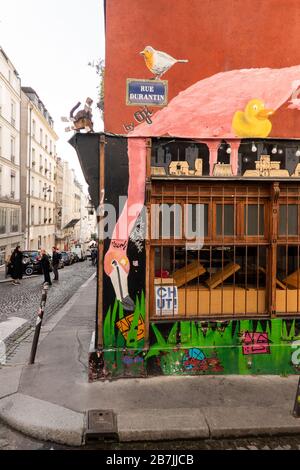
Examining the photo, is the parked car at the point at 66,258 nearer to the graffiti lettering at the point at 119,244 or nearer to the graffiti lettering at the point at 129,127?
the graffiti lettering at the point at 119,244

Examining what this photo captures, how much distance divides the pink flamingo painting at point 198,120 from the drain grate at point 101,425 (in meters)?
1.50

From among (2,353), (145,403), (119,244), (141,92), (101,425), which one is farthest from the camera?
(2,353)

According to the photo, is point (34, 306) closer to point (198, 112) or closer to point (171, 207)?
point (171, 207)

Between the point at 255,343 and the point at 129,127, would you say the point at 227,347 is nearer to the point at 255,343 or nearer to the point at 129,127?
the point at 255,343

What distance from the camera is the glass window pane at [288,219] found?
5867mm

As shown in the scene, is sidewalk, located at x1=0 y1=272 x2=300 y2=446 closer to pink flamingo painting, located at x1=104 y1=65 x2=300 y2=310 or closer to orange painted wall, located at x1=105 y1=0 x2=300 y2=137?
pink flamingo painting, located at x1=104 y1=65 x2=300 y2=310

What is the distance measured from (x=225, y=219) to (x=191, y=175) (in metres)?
0.86

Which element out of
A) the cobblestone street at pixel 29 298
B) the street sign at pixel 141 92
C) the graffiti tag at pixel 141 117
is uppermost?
the street sign at pixel 141 92

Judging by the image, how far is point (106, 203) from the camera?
18.0 feet

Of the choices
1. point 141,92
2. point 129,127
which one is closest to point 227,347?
point 129,127

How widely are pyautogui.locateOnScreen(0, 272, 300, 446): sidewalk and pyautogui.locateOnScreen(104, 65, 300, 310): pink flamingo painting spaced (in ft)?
4.11

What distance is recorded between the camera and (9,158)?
Result: 115ft

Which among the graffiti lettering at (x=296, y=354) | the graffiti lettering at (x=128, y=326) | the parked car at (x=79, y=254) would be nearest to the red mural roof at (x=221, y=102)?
the graffiti lettering at (x=128, y=326)

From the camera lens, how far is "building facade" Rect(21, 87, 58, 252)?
40531 mm
